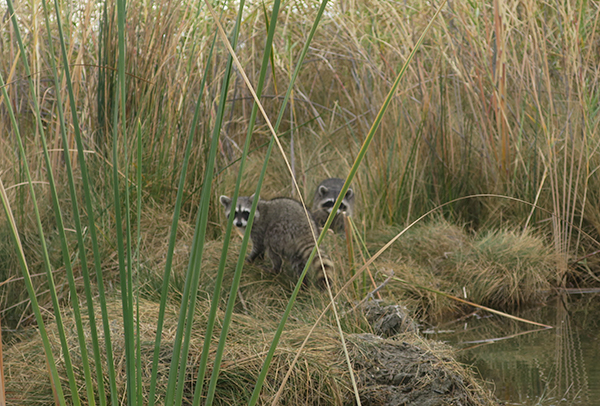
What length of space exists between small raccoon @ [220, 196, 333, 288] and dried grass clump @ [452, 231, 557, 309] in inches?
44.1

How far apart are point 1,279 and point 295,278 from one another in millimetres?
1922

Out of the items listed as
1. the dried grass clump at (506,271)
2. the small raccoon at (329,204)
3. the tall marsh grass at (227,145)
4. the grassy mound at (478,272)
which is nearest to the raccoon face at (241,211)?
the tall marsh grass at (227,145)

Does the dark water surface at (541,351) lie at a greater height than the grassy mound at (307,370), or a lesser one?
lesser

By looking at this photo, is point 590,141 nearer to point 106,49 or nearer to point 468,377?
point 468,377

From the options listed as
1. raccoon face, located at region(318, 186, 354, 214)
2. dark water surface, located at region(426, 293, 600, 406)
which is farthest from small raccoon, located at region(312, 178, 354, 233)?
dark water surface, located at region(426, 293, 600, 406)

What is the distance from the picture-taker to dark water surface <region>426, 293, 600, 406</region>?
3.23 metres

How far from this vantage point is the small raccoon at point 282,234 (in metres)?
4.78

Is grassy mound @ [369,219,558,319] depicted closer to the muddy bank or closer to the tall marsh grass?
the tall marsh grass

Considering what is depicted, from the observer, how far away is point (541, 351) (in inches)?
153

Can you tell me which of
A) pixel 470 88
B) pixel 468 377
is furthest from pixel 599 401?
pixel 470 88

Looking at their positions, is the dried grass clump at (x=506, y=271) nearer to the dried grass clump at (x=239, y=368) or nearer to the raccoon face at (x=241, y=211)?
the raccoon face at (x=241, y=211)

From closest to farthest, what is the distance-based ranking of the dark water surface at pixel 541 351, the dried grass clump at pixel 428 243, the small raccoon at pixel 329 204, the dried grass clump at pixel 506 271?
the dark water surface at pixel 541 351
the dried grass clump at pixel 506 271
the dried grass clump at pixel 428 243
the small raccoon at pixel 329 204

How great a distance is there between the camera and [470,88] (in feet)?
18.5

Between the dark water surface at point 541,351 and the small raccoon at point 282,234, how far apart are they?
994mm
